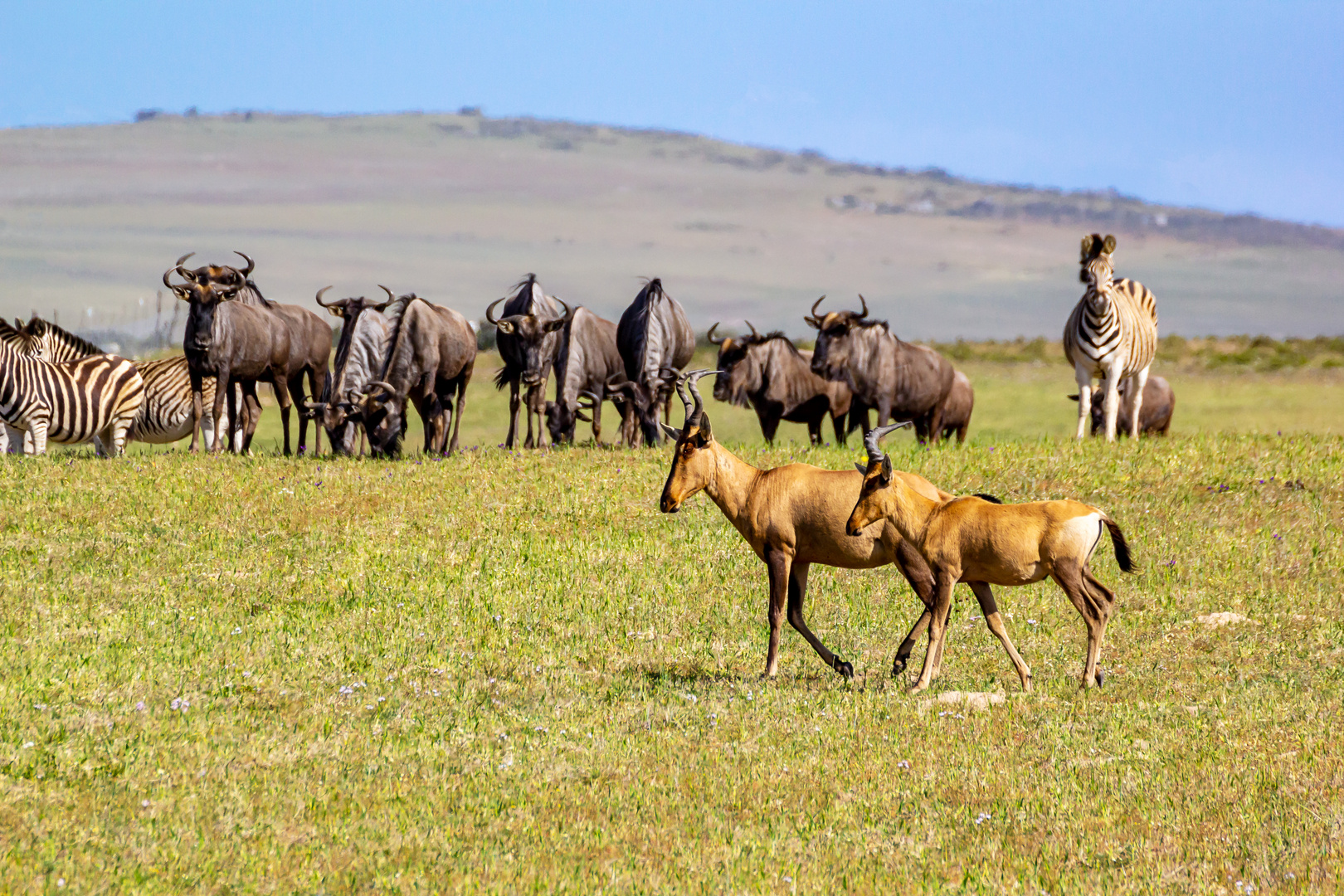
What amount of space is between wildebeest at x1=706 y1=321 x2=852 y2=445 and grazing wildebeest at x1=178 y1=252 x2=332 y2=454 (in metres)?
7.47

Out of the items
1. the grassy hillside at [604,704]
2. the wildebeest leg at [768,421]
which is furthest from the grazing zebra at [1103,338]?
the wildebeest leg at [768,421]

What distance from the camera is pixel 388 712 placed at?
9430mm

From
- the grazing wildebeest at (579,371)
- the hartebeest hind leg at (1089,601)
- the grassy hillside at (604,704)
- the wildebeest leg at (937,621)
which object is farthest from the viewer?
the grazing wildebeest at (579,371)

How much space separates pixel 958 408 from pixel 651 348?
7.16 meters

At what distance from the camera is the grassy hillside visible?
6766 millimetres

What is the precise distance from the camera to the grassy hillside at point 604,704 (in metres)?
6.77

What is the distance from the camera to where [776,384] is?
25797mm

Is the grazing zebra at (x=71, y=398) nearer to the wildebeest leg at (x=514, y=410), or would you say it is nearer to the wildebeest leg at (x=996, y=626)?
the wildebeest leg at (x=514, y=410)

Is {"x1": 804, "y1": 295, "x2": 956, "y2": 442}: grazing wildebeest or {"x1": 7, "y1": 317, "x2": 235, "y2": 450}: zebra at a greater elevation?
{"x1": 804, "y1": 295, "x2": 956, "y2": 442}: grazing wildebeest

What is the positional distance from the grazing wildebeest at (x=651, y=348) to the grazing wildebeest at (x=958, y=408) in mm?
5509

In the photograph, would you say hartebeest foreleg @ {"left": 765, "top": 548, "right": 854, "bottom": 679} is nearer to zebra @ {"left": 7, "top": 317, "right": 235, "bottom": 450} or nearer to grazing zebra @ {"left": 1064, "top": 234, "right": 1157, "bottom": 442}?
grazing zebra @ {"left": 1064, "top": 234, "right": 1157, "bottom": 442}

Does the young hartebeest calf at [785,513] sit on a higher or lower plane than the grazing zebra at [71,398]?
higher

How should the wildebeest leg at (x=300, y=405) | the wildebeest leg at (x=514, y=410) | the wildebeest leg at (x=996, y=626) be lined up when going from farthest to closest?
the wildebeest leg at (x=514, y=410) < the wildebeest leg at (x=300, y=405) < the wildebeest leg at (x=996, y=626)

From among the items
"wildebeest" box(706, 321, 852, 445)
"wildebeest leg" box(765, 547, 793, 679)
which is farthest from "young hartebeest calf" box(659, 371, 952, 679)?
"wildebeest" box(706, 321, 852, 445)
